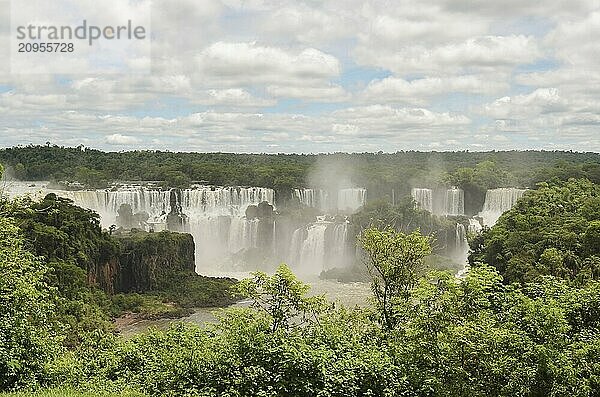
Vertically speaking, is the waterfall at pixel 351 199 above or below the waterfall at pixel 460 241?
above

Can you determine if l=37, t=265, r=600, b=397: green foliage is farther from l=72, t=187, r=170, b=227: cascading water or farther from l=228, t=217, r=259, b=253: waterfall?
l=228, t=217, r=259, b=253: waterfall

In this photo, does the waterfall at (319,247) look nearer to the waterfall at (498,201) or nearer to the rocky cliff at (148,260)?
the rocky cliff at (148,260)

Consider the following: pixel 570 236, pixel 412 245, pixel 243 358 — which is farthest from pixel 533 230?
pixel 243 358

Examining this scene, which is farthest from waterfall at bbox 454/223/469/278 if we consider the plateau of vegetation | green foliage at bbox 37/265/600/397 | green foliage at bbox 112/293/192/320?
green foliage at bbox 37/265/600/397

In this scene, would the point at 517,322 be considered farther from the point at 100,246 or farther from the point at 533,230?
the point at 100,246

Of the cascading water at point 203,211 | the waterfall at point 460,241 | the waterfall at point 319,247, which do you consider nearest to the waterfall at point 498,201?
the waterfall at point 460,241

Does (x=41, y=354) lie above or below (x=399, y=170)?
below
